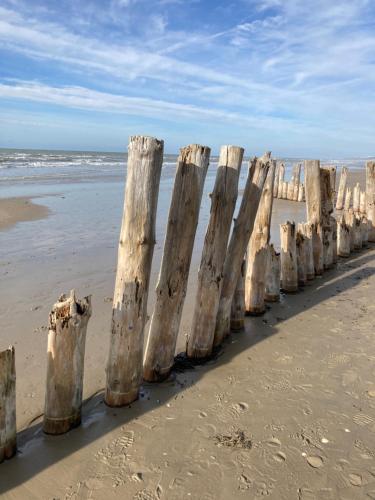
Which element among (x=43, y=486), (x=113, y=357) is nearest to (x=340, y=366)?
(x=113, y=357)

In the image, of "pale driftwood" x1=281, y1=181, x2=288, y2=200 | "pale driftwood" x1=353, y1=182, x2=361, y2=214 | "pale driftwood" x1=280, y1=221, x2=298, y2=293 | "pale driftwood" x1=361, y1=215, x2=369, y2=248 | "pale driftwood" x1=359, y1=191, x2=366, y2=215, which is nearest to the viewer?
"pale driftwood" x1=280, y1=221, x2=298, y2=293

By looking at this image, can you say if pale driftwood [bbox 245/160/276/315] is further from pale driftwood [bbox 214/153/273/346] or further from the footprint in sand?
the footprint in sand

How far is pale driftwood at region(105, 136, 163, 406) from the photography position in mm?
3086

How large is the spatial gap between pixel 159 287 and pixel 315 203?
4.42m

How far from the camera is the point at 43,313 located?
5.17m

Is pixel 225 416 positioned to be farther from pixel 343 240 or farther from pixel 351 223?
pixel 351 223

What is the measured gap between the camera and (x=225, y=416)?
3270mm

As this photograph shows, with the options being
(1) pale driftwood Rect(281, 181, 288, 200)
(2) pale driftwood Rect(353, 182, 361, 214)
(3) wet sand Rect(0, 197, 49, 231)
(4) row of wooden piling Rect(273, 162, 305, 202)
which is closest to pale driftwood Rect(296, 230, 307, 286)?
(3) wet sand Rect(0, 197, 49, 231)

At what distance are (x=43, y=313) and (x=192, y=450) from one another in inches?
120

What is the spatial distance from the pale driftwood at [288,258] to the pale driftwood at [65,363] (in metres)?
3.68

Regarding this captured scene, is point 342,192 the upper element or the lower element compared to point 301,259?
upper

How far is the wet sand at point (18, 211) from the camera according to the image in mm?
10991

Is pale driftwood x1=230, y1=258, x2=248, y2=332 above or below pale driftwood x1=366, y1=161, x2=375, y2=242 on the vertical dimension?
below

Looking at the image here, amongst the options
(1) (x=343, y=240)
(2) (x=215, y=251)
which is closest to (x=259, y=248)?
(2) (x=215, y=251)
